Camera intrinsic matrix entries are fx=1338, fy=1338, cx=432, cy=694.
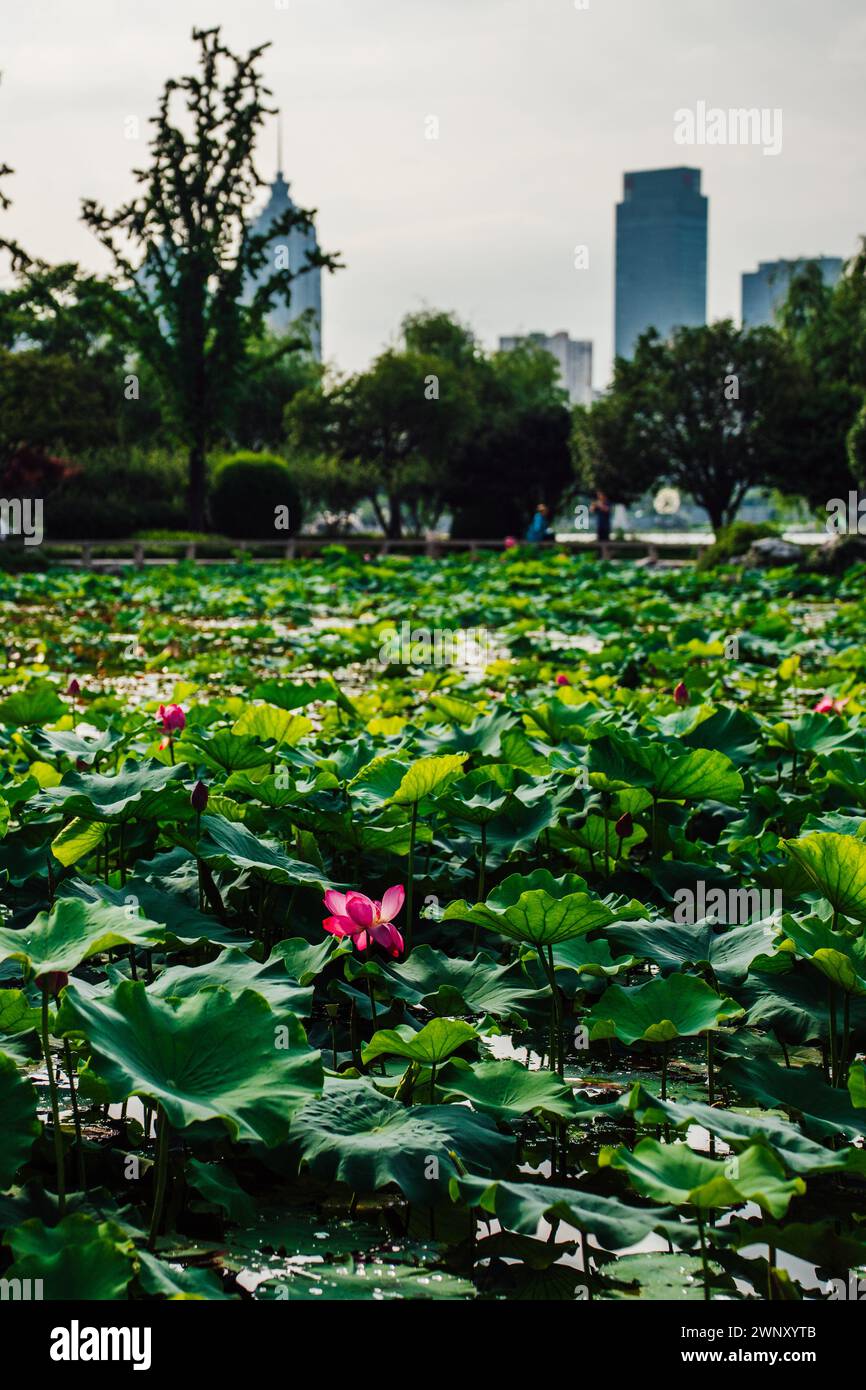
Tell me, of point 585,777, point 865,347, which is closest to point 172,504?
point 865,347

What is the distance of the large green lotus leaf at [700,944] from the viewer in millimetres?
2113

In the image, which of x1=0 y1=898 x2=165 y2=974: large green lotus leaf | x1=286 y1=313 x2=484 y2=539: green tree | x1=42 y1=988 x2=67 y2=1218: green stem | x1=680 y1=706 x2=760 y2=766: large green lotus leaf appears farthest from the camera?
x1=286 y1=313 x2=484 y2=539: green tree

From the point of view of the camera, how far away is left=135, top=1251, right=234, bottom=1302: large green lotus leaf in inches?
54.4

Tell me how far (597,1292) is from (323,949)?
28.0 inches

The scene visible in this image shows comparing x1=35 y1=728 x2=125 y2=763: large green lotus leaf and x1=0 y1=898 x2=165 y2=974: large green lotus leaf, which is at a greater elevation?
x1=35 y1=728 x2=125 y2=763: large green lotus leaf

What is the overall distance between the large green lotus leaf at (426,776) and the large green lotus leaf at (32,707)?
161cm

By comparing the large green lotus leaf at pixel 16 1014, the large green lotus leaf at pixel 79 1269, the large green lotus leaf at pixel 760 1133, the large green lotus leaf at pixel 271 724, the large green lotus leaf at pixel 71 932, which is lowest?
the large green lotus leaf at pixel 79 1269

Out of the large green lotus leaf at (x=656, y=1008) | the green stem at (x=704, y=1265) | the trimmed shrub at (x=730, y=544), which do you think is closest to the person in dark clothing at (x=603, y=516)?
the trimmed shrub at (x=730, y=544)

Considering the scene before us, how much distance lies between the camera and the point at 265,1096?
1527mm

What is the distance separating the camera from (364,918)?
80.4 inches

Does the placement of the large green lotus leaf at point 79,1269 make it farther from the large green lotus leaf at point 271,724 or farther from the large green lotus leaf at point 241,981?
the large green lotus leaf at point 271,724

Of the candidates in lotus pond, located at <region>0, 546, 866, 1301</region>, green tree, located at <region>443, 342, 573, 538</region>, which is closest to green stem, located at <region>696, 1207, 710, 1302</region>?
lotus pond, located at <region>0, 546, 866, 1301</region>

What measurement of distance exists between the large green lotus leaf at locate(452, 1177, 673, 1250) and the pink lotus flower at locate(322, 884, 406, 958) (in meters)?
0.55

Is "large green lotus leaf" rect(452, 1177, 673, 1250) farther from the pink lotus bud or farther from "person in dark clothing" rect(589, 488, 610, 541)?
"person in dark clothing" rect(589, 488, 610, 541)
